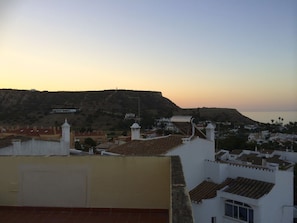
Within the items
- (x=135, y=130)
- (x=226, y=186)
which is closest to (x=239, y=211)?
(x=226, y=186)

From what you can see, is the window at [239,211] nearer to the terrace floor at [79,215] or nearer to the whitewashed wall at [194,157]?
the whitewashed wall at [194,157]

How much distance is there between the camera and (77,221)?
5141 millimetres

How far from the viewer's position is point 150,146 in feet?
51.8

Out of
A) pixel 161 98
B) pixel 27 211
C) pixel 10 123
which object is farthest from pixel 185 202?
pixel 161 98

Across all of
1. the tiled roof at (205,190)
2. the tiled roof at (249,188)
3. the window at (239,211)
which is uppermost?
the tiled roof at (249,188)

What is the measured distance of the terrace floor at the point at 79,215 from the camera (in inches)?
203

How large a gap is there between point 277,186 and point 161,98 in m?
76.9

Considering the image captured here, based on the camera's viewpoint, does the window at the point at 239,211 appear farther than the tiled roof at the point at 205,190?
No

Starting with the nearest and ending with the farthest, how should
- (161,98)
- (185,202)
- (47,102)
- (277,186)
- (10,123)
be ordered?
1. (185,202)
2. (277,186)
3. (10,123)
4. (47,102)
5. (161,98)

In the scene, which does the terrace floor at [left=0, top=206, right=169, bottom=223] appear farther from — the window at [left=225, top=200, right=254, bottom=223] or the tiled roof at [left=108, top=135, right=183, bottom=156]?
the window at [left=225, top=200, right=254, bottom=223]

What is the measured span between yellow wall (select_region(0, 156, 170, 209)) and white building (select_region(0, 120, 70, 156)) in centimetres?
673

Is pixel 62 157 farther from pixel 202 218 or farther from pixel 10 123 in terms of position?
pixel 10 123

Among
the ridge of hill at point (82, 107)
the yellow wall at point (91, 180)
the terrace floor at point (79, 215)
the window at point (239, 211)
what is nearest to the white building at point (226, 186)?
the window at point (239, 211)

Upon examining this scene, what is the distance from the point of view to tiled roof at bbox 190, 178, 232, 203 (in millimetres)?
14945
